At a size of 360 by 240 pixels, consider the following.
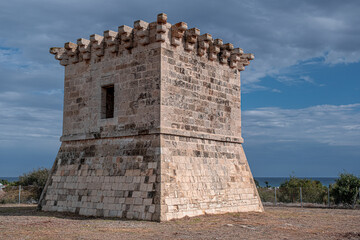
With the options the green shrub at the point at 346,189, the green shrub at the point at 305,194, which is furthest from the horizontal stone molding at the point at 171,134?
the green shrub at the point at 305,194

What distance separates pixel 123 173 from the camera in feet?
37.3

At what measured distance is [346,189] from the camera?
60.1 feet

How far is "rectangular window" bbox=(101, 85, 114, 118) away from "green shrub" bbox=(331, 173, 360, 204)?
1161 centimetres

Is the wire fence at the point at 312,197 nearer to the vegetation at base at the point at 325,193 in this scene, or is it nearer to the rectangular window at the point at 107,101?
the vegetation at base at the point at 325,193

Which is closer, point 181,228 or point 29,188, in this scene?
point 181,228

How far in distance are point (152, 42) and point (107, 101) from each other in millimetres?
2603

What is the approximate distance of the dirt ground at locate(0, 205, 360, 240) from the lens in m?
8.45

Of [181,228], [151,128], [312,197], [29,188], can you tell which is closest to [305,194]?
[312,197]

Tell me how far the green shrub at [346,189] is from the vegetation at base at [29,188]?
47.7 feet

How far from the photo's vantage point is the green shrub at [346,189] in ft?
59.6

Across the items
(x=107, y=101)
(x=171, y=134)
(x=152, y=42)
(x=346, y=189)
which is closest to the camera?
(x=171, y=134)

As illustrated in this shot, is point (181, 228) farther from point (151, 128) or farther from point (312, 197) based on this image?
point (312, 197)

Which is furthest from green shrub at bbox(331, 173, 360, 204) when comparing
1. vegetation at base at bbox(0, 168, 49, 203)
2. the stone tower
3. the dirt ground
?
vegetation at base at bbox(0, 168, 49, 203)

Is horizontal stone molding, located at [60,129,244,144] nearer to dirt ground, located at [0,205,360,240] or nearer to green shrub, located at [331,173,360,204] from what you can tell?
dirt ground, located at [0,205,360,240]
